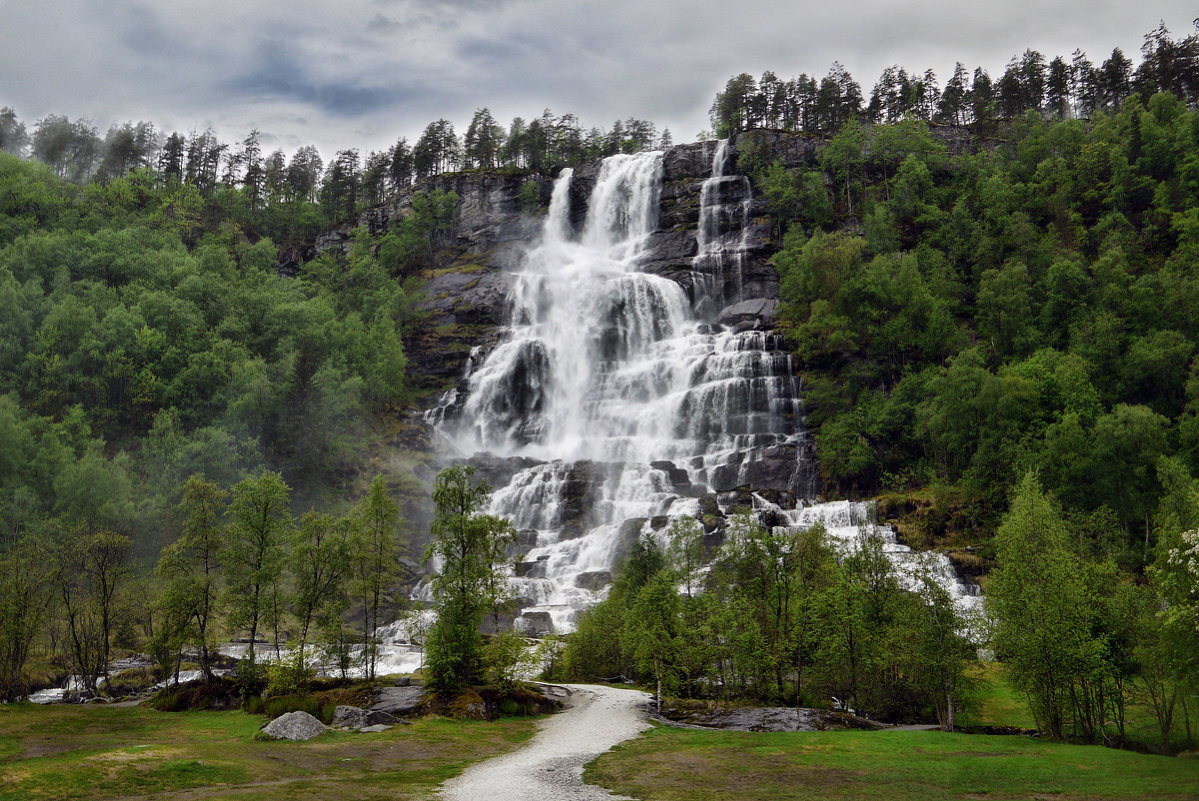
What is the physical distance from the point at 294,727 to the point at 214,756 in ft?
17.0

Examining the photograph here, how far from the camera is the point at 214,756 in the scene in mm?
23906

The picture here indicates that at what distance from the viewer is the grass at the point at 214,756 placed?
19.2 metres

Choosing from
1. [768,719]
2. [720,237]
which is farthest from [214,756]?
[720,237]

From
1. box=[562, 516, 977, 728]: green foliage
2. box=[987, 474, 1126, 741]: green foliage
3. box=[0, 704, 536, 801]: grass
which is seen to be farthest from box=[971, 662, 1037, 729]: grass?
box=[0, 704, 536, 801]: grass

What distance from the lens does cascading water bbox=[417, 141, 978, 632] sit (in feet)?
217

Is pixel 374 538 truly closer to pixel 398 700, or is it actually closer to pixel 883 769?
pixel 398 700

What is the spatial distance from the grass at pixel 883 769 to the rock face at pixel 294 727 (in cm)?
1201

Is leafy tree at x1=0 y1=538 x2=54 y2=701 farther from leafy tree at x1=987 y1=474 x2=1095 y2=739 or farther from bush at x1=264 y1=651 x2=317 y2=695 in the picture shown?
leafy tree at x1=987 y1=474 x2=1095 y2=739

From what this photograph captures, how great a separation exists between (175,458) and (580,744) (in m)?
61.5

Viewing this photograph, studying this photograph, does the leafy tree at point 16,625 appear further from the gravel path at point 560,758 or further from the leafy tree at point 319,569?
the gravel path at point 560,758

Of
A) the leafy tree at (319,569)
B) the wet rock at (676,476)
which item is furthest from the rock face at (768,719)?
the wet rock at (676,476)

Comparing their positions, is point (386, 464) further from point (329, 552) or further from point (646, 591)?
point (646, 591)

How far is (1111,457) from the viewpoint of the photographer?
55.6 m

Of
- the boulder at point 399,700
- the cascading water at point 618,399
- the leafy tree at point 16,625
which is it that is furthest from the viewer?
→ the cascading water at point 618,399
